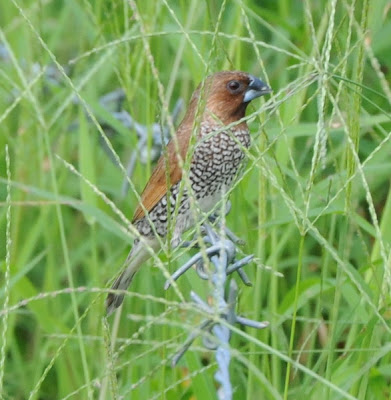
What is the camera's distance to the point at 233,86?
3.12 meters

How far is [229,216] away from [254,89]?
395 millimetres

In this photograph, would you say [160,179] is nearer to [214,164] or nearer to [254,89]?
[214,164]

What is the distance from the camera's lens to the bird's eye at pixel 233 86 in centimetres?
311

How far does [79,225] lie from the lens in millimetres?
4504

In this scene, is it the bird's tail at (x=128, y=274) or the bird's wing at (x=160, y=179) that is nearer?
the bird's tail at (x=128, y=274)

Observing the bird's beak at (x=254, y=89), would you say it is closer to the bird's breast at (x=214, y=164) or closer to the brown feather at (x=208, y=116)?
the brown feather at (x=208, y=116)

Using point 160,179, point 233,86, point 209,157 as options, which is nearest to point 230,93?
point 233,86

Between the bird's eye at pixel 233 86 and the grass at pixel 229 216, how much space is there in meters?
0.05

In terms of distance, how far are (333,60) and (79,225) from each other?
121 centimetres

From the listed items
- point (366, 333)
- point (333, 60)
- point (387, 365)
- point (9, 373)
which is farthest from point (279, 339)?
point (333, 60)

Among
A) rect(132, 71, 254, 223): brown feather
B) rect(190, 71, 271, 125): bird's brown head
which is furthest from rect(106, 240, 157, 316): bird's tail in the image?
rect(190, 71, 271, 125): bird's brown head

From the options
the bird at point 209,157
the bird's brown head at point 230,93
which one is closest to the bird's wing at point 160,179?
the bird at point 209,157

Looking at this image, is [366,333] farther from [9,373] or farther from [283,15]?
[283,15]

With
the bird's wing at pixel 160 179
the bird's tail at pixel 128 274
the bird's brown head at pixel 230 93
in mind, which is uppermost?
the bird's brown head at pixel 230 93
